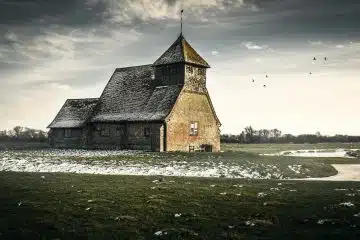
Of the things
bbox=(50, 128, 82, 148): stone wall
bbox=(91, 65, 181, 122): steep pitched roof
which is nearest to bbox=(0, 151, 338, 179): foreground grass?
bbox=(91, 65, 181, 122): steep pitched roof

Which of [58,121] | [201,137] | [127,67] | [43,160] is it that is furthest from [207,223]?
[58,121]

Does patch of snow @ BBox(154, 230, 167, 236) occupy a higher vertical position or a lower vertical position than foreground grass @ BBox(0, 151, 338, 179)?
lower

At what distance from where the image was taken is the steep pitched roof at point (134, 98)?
48.1m

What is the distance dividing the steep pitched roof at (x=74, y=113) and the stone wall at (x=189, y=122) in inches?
667

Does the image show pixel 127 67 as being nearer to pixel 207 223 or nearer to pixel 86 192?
pixel 86 192

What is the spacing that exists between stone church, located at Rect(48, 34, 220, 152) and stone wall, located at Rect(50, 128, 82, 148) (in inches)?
30.4

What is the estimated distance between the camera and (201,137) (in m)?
50.9

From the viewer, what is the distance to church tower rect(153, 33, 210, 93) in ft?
161

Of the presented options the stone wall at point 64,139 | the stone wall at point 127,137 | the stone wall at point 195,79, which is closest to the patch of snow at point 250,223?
the stone wall at point 127,137

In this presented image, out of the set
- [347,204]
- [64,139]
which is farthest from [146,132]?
[347,204]

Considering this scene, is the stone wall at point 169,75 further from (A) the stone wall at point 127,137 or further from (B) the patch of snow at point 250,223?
(B) the patch of snow at point 250,223

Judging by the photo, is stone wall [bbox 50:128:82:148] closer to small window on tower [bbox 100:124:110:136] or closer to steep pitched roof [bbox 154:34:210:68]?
small window on tower [bbox 100:124:110:136]

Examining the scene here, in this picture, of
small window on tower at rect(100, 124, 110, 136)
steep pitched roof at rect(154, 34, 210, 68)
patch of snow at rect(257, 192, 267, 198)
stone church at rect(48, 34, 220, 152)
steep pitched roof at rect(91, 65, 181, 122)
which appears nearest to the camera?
patch of snow at rect(257, 192, 267, 198)

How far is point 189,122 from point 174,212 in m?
35.9
